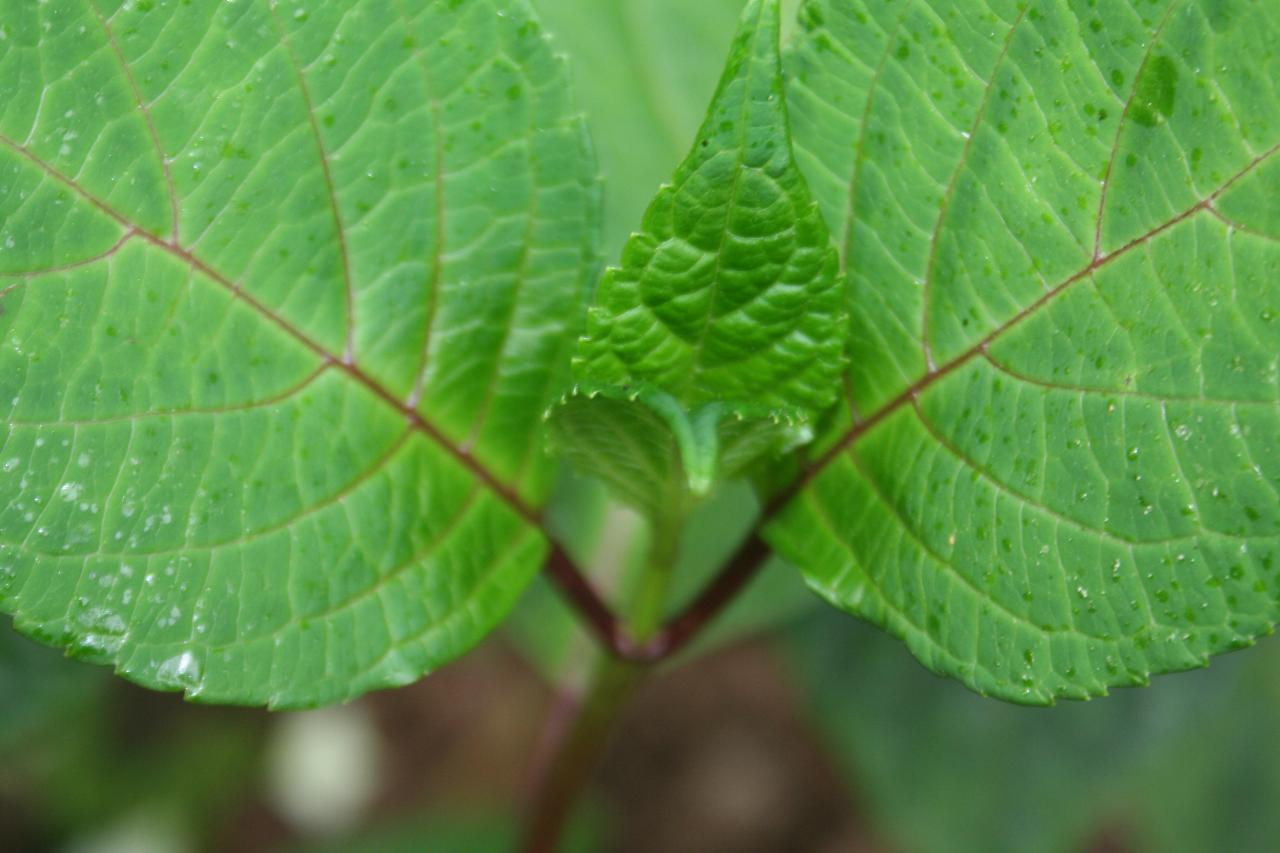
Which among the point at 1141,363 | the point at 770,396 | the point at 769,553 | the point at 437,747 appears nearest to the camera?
the point at 1141,363

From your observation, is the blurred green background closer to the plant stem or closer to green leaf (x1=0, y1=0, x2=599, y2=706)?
the plant stem

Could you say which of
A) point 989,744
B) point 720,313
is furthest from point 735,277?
point 989,744

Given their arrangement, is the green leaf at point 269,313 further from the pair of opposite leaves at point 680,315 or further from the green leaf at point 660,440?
the green leaf at point 660,440

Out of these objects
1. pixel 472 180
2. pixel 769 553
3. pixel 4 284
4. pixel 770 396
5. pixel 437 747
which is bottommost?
pixel 437 747

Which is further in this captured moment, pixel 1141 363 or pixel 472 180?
pixel 472 180

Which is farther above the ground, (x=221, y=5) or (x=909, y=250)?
(x=221, y=5)

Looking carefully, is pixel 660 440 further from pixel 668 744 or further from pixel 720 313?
pixel 668 744

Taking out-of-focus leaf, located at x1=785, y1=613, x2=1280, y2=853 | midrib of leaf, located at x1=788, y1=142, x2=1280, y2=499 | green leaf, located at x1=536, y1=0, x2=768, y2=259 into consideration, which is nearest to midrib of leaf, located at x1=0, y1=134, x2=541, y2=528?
midrib of leaf, located at x1=788, y1=142, x2=1280, y2=499

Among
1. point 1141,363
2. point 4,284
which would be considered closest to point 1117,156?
point 1141,363

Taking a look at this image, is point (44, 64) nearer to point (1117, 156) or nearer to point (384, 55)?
point (384, 55)
